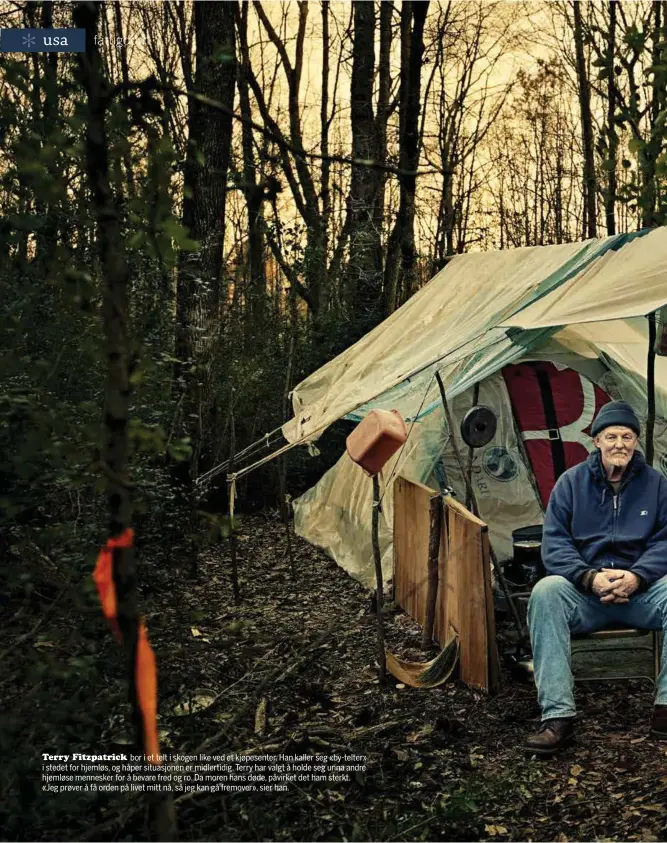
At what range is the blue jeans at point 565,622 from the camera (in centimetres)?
396

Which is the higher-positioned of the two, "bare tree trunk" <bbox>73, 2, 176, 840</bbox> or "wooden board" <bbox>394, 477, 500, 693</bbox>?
"bare tree trunk" <bbox>73, 2, 176, 840</bbox>

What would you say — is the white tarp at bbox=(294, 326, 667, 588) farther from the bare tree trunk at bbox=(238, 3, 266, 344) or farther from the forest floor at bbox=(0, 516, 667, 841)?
the bare tree trunk at bbox=(238, 3, 266, 344)

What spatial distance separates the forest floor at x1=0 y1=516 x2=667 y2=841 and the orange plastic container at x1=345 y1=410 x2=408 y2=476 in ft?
3.42

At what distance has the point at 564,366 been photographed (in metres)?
6.73

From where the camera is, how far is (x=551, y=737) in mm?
3883

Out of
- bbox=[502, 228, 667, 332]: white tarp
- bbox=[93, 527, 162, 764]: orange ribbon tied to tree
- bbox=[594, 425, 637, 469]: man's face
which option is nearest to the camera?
bbox=[93, 527, 162, 764]: orange ribbon tied to tree

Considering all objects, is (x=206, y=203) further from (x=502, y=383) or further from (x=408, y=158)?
(x=408, y=158)

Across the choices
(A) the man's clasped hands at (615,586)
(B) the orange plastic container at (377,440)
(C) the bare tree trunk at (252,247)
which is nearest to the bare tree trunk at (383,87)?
(C) the bare tree trunk at (252,247)

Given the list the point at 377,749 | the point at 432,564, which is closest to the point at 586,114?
the point at 432,564

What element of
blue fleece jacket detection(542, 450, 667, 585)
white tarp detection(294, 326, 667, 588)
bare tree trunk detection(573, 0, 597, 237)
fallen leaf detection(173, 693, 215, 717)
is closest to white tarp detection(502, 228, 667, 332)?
blue fleece jacket detection(542, 450, 667, 585)

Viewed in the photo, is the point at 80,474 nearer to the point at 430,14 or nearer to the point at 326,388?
the point at 326,388

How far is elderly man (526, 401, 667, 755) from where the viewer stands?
3.97 meters

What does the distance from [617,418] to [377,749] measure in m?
1.83

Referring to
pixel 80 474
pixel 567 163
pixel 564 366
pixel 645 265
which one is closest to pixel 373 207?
pixel 564 366
